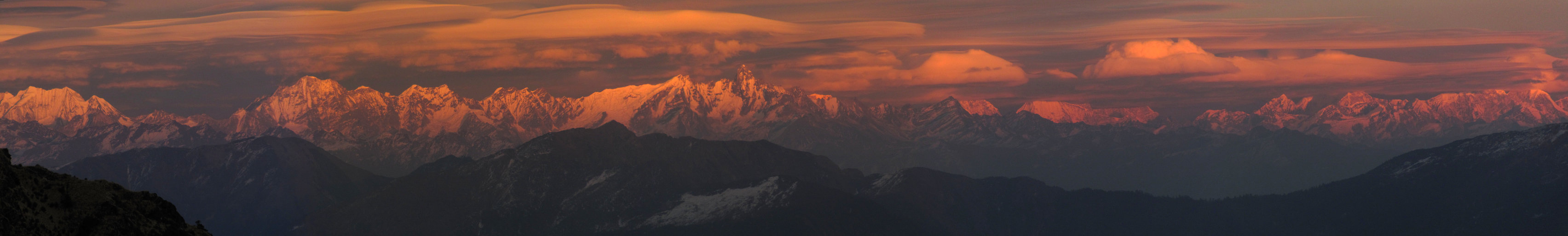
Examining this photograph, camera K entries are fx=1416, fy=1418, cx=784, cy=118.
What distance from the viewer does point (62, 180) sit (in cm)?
11344

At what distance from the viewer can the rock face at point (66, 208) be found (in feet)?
345

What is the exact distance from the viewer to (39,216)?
10825 centimetres

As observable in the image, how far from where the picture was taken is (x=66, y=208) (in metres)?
111

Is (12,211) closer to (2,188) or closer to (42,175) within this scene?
(2,188)

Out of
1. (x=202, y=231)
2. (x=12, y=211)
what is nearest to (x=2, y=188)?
(x=12, y=211)

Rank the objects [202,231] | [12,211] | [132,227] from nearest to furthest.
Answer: [12,211]
[132,227]
[202,231]

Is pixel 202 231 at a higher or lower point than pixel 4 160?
lower

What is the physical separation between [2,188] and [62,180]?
9.51 m

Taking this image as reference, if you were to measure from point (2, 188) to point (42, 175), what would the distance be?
31.9ft

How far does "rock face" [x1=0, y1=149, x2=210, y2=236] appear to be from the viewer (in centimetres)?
10506

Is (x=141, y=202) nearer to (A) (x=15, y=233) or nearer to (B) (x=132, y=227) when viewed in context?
(B) (x=132, y=227)

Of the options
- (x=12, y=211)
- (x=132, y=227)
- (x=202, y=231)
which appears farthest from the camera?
(x=202, y=231)

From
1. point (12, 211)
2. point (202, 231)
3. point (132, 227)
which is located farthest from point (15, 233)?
point (202, 231)

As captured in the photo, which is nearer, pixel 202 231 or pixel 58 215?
pixel 58 215
